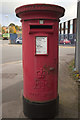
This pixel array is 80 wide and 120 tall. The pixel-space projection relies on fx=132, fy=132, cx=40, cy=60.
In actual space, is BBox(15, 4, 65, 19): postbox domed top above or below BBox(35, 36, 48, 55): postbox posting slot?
above

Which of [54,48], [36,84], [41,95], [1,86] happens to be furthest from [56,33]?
[1,86]

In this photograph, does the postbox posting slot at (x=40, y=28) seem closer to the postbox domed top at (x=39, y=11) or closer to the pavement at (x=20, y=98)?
the postbox domed top at (x=39, y=11)

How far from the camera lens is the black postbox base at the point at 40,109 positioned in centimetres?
250

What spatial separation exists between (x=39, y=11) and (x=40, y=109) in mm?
1771

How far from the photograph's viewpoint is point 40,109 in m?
2.50

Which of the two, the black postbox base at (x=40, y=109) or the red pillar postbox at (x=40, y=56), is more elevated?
the red pillar postbox at (x=40, y=56)

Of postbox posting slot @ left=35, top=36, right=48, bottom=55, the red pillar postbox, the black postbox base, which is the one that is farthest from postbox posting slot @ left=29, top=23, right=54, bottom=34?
the black postbox base

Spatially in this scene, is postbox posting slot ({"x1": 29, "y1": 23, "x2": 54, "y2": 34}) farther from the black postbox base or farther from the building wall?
the building wall

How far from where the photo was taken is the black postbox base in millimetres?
2496

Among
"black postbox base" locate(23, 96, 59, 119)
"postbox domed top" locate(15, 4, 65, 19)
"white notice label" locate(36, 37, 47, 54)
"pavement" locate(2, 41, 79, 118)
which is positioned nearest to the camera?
"postbox domed top" locate(15, 4, 65, 19)

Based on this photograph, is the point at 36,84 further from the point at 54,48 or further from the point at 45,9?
the point at 45,9

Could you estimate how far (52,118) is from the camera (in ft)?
8.67

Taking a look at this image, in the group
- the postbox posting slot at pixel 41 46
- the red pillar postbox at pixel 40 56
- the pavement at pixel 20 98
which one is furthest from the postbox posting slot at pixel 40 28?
the pavement at pixel 20 98

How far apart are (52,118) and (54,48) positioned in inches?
55.2
